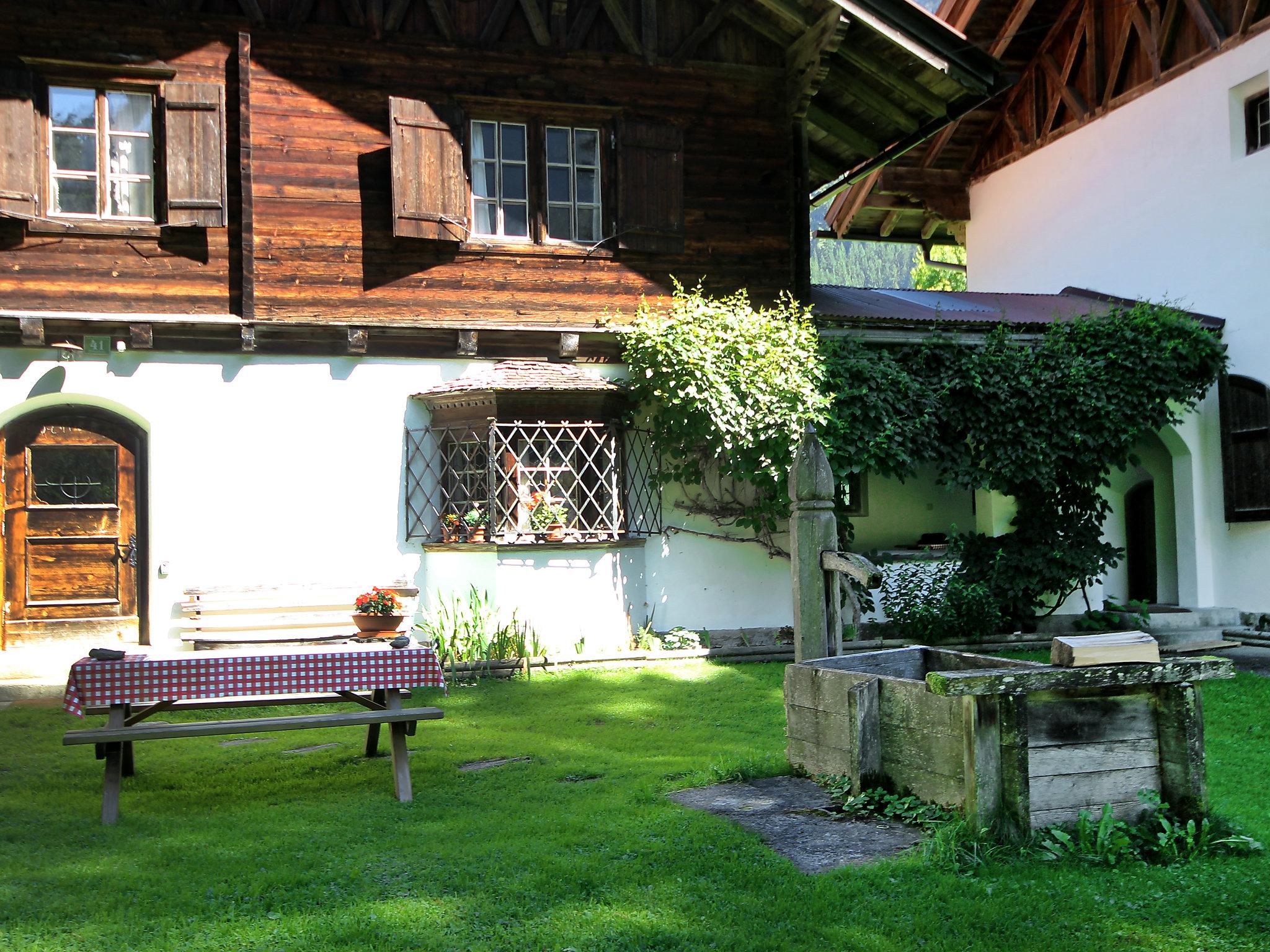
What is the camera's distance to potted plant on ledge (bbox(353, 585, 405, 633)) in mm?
9297

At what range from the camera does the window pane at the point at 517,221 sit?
1157 centimetres

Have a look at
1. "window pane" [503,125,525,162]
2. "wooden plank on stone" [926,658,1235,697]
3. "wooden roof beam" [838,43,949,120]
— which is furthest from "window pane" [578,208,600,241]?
"wooden plank on stone" [926,658,1235,697]

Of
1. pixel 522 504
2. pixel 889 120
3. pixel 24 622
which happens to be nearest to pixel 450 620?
pixel 522 504

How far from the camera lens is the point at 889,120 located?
13.0 m

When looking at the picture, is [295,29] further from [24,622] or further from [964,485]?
[964,485]

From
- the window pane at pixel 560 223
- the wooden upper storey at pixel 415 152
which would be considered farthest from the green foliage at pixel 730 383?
the window pane at pixel 560 223

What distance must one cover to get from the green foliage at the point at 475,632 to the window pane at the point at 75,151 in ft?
16.2

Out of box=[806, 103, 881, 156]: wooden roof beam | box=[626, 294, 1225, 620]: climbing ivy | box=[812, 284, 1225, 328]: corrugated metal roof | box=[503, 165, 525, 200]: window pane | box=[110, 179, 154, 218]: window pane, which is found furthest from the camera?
box=[806, 103, 881, 156]: wooden roof beam

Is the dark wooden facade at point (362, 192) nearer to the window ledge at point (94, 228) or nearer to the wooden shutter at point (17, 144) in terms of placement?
the window ledge at point (94, 228)

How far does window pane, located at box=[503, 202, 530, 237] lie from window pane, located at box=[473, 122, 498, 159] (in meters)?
0.52

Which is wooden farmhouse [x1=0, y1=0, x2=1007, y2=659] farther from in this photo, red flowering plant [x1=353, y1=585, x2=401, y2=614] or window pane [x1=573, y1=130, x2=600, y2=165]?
red flowering plant [x1=353, y1=585, x2=401, y2=614]

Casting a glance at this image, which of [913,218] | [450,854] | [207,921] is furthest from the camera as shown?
[913,218]

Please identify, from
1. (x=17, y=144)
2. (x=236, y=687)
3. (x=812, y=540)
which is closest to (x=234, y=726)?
(x=236, y=687)

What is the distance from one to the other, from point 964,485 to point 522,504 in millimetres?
4551
